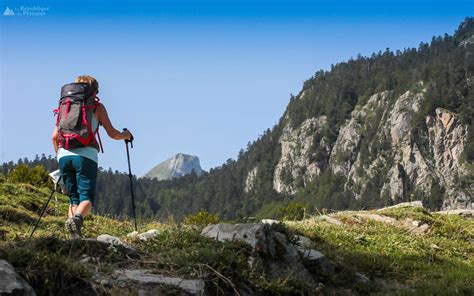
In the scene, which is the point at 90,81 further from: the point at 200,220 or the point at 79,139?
the point at 200,220

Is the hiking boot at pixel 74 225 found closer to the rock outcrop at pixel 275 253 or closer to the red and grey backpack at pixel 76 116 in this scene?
the red and grey backpack at pixel 76 116

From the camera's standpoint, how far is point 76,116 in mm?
8516

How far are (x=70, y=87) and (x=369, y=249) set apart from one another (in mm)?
6924

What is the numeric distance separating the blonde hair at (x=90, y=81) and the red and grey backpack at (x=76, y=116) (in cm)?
8

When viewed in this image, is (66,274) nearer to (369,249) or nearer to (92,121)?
(92,121)

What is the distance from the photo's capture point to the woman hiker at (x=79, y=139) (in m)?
8.51

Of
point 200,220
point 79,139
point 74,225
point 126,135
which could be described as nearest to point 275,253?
point 74,225

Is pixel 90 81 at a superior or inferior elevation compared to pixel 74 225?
superior

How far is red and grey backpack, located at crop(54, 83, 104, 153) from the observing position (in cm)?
849

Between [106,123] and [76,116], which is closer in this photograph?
[76,116]

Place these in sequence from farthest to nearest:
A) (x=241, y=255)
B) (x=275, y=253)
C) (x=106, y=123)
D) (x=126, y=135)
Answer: (x=126, y=135) < (x=106, y=123) < (x=275, y=253) < (x=241, y=255)

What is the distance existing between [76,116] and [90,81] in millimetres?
634

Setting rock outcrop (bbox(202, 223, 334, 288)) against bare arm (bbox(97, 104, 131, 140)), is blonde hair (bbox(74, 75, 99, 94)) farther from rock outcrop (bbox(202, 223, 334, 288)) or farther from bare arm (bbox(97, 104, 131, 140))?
rock outcrop (bbox(202, 223, 334, 288))

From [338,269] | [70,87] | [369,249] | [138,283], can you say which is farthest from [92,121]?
[369,249]
